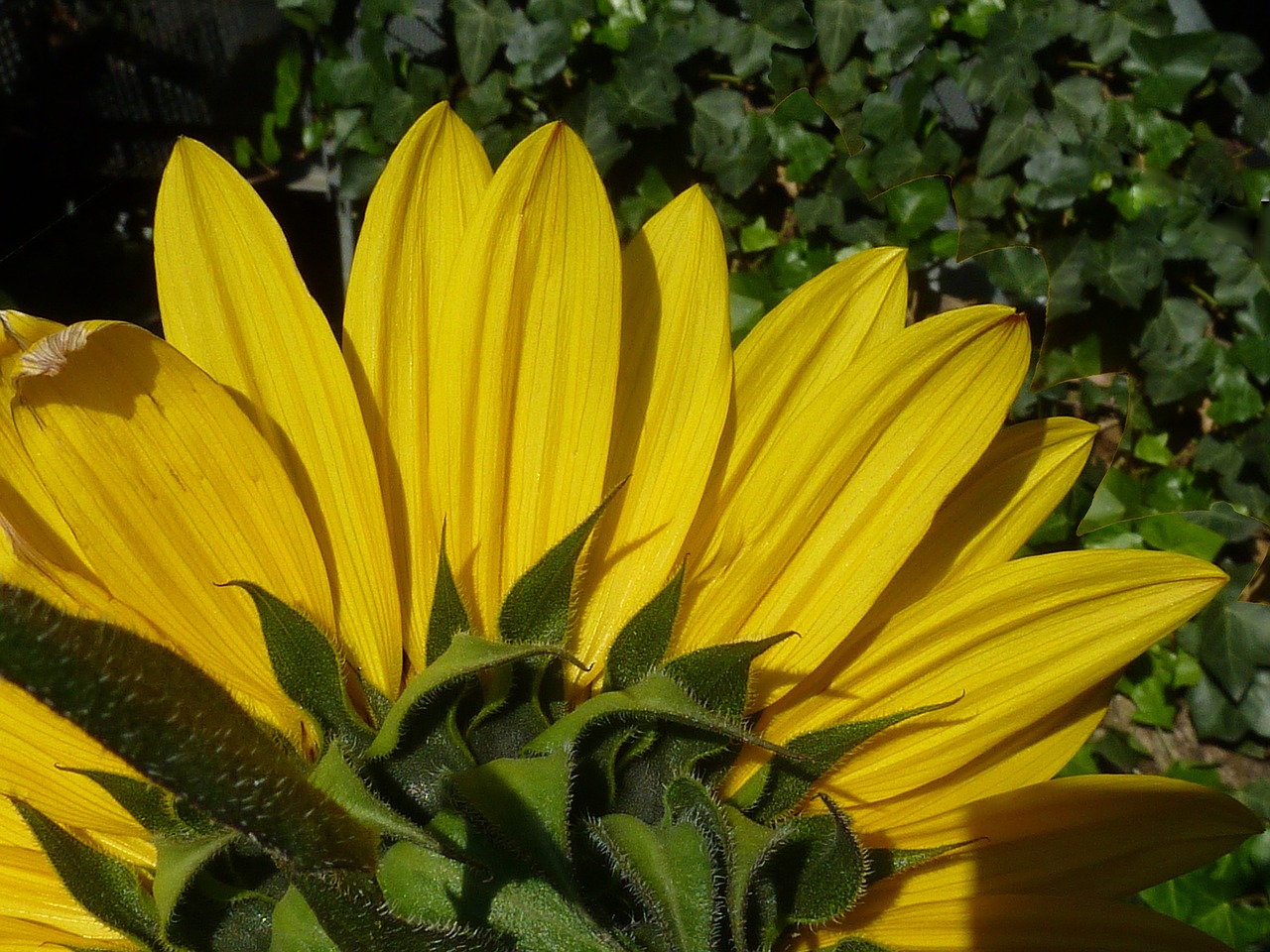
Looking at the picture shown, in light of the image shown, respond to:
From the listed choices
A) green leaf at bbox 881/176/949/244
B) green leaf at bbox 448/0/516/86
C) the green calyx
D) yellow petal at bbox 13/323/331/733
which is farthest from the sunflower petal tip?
green leaf at bbox 881/176/949/244

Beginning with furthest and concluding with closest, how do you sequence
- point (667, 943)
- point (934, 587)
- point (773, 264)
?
point (773, 264), point (934, 587), point (667, 943)

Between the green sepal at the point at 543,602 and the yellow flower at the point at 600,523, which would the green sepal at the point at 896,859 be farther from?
the green sepal at the point at 543,602

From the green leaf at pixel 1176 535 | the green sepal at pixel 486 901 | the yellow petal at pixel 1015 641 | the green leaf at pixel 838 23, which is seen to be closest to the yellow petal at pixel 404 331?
the green sepal at pixel 486 901

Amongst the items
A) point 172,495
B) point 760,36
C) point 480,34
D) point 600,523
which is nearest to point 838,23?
point 760,36

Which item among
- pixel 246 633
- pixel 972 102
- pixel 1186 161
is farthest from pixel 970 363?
pixel 1186 161

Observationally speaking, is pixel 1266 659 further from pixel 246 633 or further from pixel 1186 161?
pixel 246 633

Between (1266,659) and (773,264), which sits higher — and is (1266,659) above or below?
below
